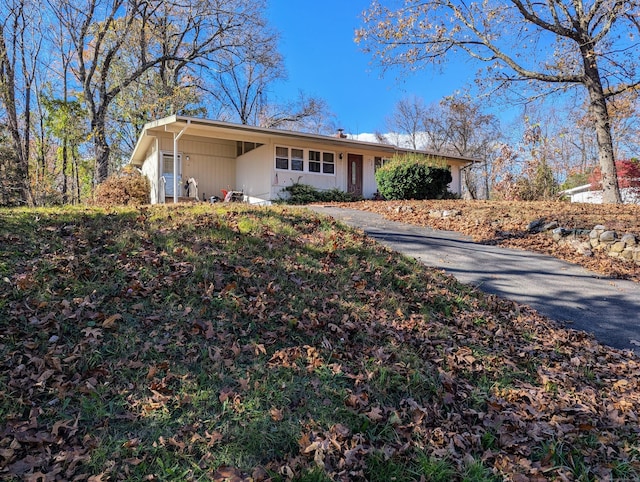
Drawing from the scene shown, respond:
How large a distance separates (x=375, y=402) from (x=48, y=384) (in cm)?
212

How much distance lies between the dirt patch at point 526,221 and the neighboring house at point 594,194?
1013 centimetres

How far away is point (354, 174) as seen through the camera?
17812mm

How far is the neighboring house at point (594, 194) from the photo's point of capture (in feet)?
59.9

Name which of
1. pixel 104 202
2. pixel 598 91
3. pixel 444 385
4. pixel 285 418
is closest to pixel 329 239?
pixel 444 385

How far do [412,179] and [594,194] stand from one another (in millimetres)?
13531

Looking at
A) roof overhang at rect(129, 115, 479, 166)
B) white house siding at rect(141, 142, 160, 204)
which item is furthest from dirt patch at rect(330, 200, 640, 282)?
white house siding at rect(141, 142, 160, 204)

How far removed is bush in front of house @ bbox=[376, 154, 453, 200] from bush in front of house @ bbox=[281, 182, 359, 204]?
2.04 metres

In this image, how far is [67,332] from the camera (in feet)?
9.61

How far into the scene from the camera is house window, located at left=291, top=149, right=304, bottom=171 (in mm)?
16016

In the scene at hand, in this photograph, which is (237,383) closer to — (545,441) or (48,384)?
(48,384)

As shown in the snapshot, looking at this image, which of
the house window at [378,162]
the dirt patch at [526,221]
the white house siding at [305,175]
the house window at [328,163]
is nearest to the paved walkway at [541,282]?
the dirt patch at [526,221]

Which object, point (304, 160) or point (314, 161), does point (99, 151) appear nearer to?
point (304, 160)

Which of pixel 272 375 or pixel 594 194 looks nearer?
pixel 272 375

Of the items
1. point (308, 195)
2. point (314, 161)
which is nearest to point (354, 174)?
point (314, 161)
